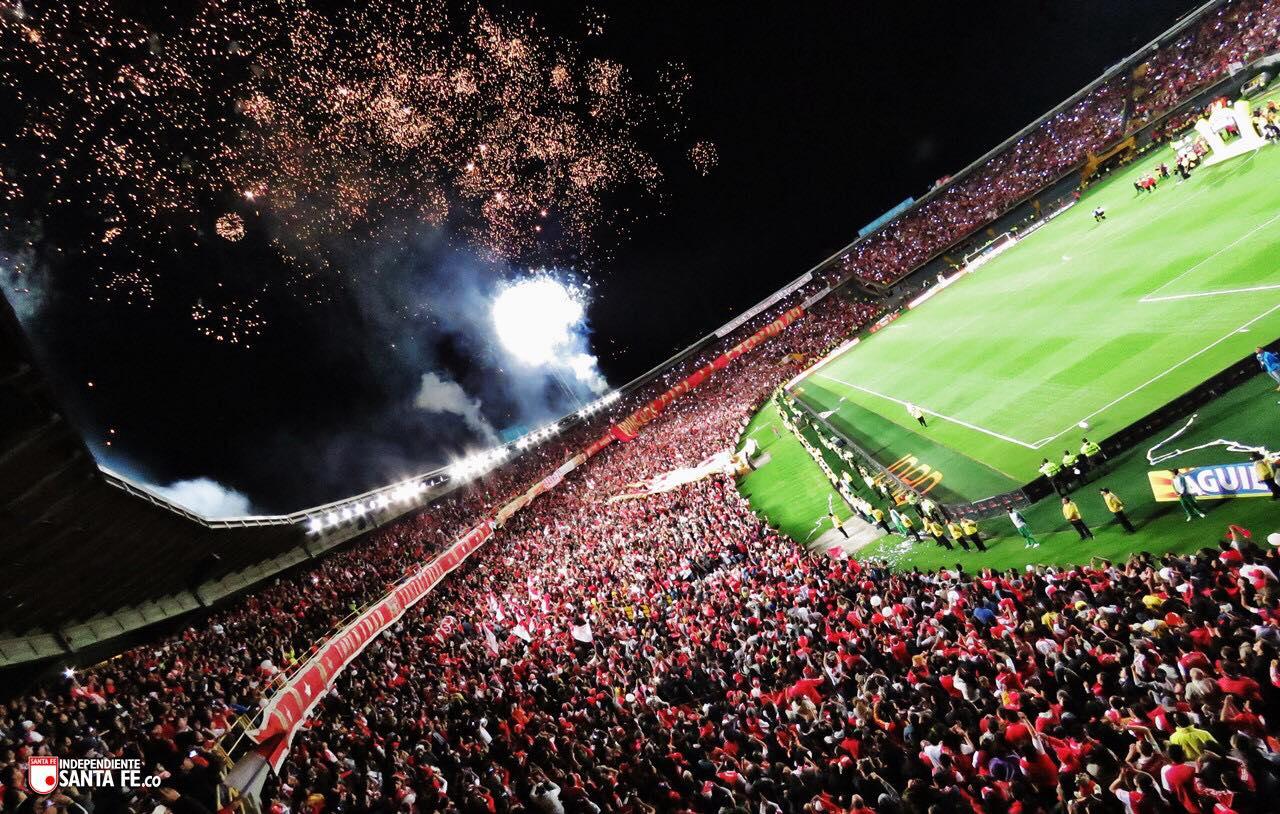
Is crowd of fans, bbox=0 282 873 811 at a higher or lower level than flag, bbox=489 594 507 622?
higher

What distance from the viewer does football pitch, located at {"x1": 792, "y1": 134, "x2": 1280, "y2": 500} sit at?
19.0 metres

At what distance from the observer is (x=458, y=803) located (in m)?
11.6

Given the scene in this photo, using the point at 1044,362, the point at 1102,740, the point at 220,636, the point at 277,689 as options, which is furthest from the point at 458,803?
the point at 1044,362

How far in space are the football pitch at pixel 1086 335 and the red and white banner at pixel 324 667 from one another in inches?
771

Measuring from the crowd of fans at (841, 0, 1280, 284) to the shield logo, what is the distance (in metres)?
66.7

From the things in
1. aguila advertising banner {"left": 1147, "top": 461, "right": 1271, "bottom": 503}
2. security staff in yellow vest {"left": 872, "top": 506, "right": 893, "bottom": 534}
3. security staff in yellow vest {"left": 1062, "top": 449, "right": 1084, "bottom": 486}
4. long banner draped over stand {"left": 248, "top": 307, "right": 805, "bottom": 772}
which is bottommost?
security staff in yellow vest {"left": 872, "top": 506, "right": 893, "bottom": 534}

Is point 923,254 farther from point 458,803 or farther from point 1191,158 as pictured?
point 458,803

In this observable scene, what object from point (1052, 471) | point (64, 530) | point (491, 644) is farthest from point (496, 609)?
point (1052, 471)

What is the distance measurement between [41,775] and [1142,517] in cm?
2136

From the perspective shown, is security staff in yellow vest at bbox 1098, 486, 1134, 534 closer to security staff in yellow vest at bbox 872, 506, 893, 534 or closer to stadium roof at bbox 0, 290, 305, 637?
security staff in yellow vest at bbox 872, 506, 893, 534

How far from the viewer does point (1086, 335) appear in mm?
24875

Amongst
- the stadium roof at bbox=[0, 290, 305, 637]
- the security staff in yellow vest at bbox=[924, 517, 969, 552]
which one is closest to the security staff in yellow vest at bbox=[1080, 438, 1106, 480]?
the security staff in yellow vest at bbox=[924, 517, 969, 552]

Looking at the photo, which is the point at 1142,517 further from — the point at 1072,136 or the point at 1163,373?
the point at 1072,136

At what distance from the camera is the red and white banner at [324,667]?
49.2 feet
